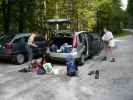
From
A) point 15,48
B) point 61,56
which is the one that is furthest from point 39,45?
point 61,56

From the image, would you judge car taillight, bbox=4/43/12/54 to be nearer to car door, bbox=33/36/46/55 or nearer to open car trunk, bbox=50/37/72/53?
open car trunk, bbox=50/37/72/53

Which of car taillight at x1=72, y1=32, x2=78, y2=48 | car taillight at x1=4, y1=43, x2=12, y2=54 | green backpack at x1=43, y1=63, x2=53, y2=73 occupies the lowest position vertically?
green backpack at x1=43, y1=63, x2=53, y2=73

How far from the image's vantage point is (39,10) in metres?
26.0

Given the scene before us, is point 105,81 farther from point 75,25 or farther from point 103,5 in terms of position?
A: point 103,5

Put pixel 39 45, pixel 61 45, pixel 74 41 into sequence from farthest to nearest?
pixel 39 45 → pixel 61 45 → pixel 74 41

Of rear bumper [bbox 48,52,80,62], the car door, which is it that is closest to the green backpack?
rear bumper [bbox 48,52,80,62]

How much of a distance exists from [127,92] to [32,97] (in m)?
2.94

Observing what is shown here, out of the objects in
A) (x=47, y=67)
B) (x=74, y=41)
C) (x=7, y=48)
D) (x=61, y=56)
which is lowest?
(x=47, y=67)

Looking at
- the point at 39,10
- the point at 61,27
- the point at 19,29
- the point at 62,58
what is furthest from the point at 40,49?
the point at 61,27

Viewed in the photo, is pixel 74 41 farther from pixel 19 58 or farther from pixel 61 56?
pixel 19 58

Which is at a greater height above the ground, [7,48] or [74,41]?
[74,41]

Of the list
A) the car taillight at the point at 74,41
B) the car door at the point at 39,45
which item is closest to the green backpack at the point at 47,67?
the car taillight at the point at 74,41

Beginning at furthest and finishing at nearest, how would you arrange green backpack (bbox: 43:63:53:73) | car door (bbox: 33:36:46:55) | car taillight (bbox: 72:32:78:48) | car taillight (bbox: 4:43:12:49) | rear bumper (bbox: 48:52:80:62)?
car door (bbox: 33:36:46:55), car taillight (bbox: 4:43:12:49), car taillight (bbox: 72:32:78:48), rear bumper (bbox: 48:52:80:62), green backpack (bbox: 43:63:53:73)

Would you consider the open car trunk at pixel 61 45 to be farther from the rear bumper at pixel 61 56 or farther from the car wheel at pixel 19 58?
the car wheel at pixel 19 58
